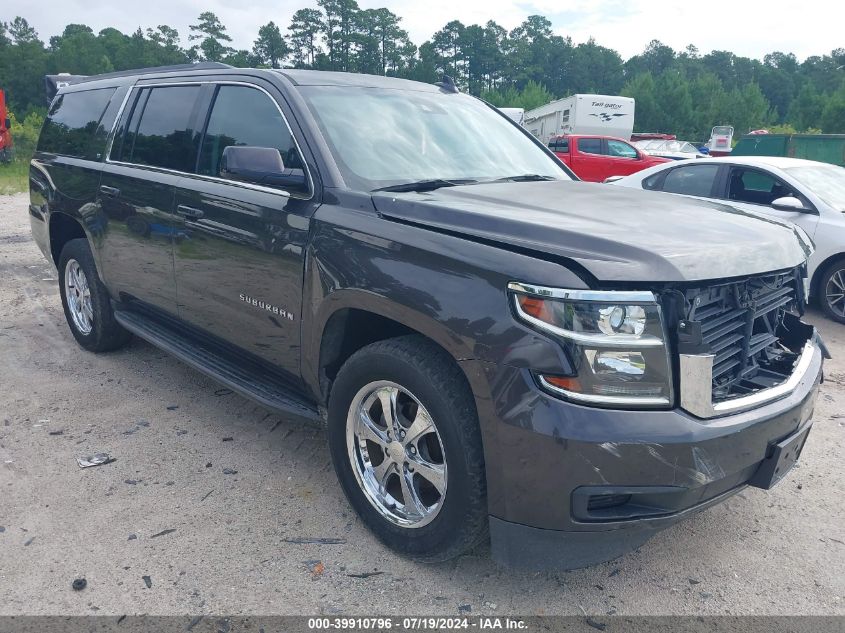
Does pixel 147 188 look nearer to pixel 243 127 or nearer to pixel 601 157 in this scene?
pixel 243 127

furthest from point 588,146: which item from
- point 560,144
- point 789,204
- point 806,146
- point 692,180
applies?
point 789,204

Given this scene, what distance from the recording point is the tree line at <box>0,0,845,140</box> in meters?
68.8

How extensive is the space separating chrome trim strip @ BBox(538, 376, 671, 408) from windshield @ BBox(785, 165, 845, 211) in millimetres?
5895

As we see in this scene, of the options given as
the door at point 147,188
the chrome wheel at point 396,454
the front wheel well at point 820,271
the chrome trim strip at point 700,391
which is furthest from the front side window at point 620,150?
the chrome trim strip at point 700,391

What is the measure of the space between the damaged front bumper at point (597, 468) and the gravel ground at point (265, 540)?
0.45m

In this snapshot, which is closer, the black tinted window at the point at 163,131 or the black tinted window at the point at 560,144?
the black tinted window at the point at 163,131

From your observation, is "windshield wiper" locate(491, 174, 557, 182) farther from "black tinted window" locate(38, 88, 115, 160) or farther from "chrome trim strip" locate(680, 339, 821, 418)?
"black tinted window" locate(38, 88, 115, 160)

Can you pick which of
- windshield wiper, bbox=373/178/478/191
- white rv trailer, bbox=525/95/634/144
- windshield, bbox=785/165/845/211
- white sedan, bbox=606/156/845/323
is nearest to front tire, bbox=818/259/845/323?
white sedan, bbox=606/156/845/323

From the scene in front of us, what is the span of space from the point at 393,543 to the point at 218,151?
2.22m

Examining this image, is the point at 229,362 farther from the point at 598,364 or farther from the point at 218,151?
the point at 598,364

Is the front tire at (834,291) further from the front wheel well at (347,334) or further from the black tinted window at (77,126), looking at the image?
the black tinted window at (77,126)

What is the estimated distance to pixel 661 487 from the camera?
2.16 metres

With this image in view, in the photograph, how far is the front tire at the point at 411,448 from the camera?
2.37 meters

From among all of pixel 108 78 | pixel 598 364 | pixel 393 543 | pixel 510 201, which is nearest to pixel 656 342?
pixel 598 364
